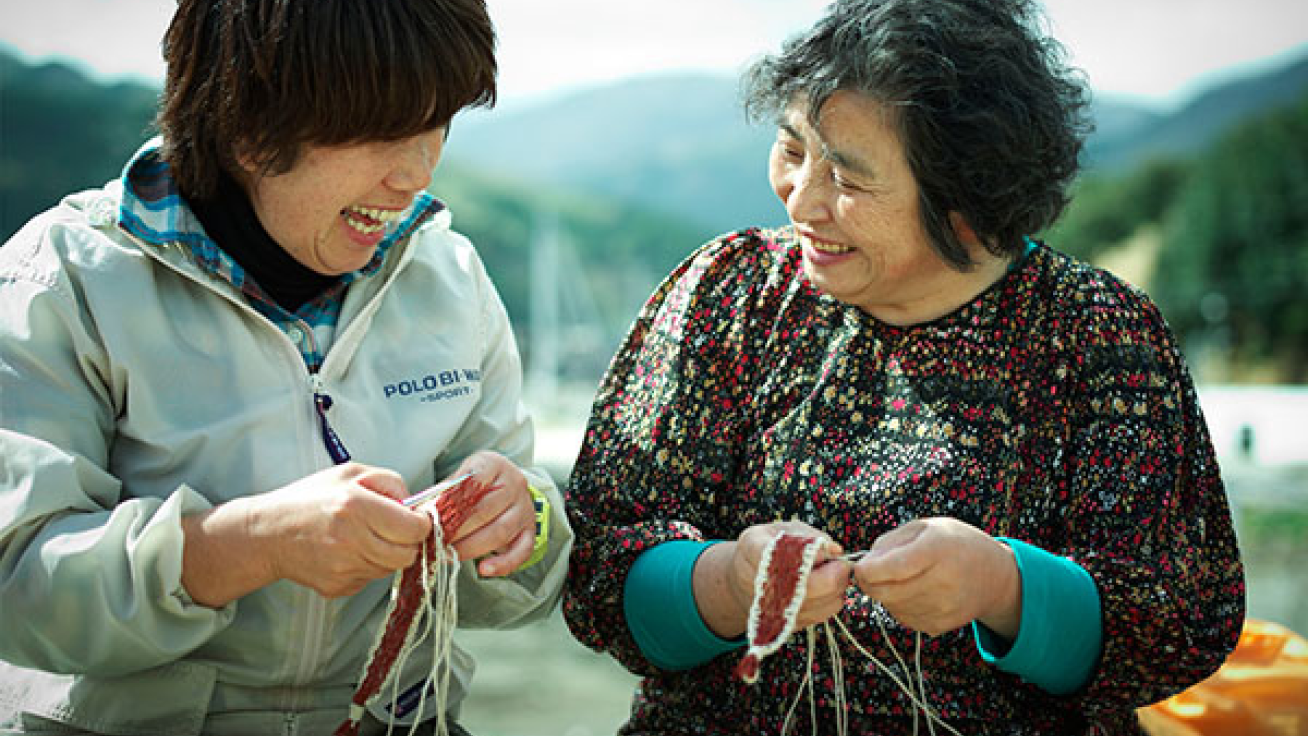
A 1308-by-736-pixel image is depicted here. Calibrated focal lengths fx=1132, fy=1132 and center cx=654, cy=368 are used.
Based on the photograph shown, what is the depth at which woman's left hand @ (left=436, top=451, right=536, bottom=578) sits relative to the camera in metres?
1.33

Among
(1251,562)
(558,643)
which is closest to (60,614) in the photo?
(558,643)

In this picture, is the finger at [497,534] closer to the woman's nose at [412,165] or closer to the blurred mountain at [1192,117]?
the woman's nose at [412,165]

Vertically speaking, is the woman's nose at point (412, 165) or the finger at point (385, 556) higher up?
the woman's nose at point (412, 165)

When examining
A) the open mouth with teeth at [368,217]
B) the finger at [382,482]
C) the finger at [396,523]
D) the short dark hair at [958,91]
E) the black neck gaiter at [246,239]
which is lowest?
the finger at [396,523]

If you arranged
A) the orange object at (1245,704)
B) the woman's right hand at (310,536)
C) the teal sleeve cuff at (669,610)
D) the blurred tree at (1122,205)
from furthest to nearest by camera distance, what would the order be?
the blurred tree at (1122,205) → the orange object at (1245,704) → the teal sleeve cuff at (669,610) → the woman's right hand at (310,536)

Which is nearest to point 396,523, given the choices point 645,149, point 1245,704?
point 1245,704

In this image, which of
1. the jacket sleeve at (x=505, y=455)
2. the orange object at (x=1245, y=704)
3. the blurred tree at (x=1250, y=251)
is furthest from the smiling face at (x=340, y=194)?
the blurred tree at (x=1250, y=251)

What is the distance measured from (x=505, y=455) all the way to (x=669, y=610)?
0.33 metres

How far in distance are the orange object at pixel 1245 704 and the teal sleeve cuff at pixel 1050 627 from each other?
0.46 m

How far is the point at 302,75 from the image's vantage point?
1.29 metres

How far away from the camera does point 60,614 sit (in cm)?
121

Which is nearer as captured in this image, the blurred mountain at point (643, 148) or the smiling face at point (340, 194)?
the smiling face at point (340, 194)

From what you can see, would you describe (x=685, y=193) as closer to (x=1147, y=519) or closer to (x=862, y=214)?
(x=862, y=214)

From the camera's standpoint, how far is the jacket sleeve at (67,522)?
120 centimetres
